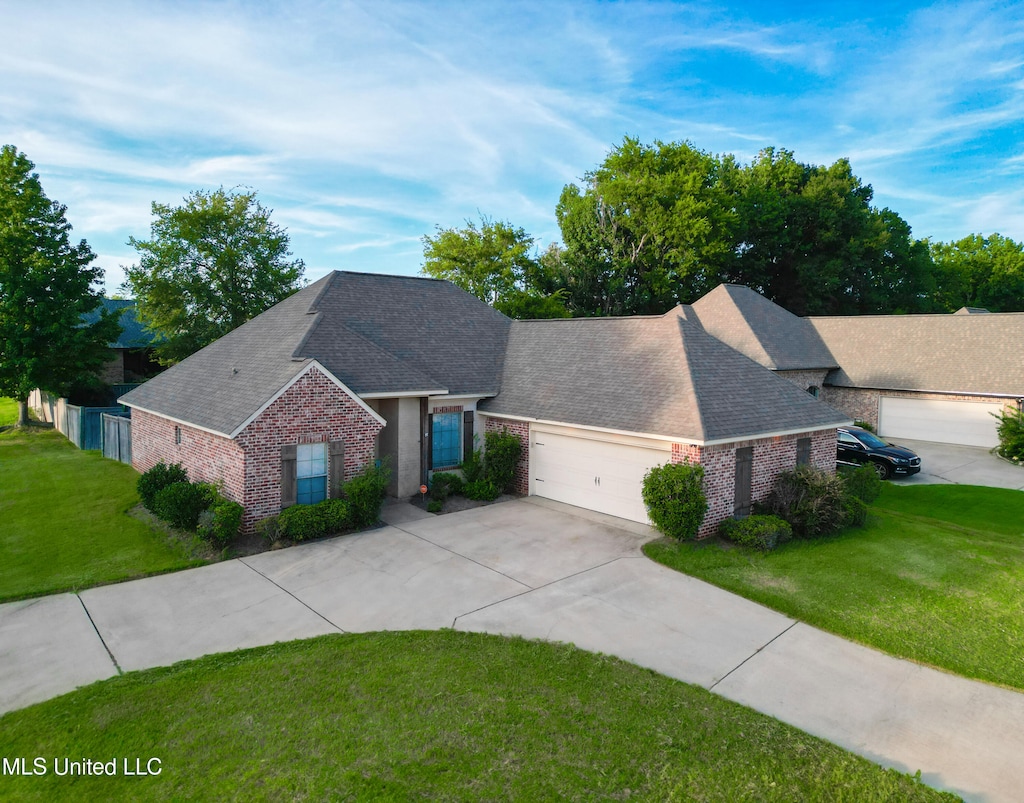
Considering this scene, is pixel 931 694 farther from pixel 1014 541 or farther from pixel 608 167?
pixel 608 167

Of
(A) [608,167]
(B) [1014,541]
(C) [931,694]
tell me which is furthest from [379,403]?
(A) [608,167]

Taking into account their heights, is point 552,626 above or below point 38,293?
below

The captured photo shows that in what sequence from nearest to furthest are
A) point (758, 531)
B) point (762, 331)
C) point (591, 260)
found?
Result: 1. point (758, 531)
2. point (762, 331)
3. point (591, 260)

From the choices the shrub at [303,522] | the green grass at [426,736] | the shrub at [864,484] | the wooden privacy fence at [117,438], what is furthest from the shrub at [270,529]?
the shrub at [864,484]

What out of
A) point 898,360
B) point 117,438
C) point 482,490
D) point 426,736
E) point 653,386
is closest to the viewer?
point 426,736

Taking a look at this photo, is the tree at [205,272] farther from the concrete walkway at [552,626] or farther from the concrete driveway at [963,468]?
the concrete driveway at [963,468]

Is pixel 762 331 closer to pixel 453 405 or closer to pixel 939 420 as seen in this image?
pixel 939 420

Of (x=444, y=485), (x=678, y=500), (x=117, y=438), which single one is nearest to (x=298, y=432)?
(x=444, y=485)

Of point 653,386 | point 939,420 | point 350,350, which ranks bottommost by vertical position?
point 939,420
